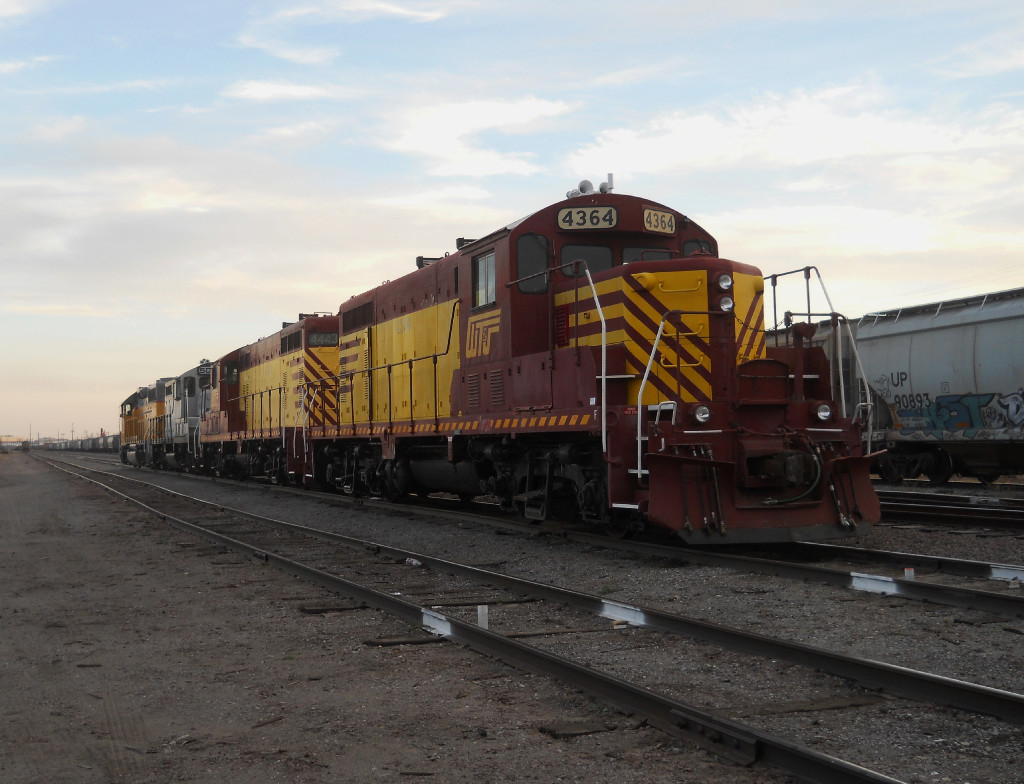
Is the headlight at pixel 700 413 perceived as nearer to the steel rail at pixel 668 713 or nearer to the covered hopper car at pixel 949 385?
the steel rail at pixel 668 713

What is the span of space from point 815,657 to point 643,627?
4.65ft

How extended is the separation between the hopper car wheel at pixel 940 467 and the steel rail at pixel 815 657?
1307cm

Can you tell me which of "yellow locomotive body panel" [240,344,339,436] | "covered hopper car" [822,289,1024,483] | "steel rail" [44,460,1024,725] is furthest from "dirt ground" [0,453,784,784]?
"covered hopper car" [822,289,1024,483]

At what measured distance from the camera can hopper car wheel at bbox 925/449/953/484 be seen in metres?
18.0

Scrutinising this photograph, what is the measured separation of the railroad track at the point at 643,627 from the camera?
3648 millimetres

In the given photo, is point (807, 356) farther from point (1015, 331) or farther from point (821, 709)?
point (1015, 331)

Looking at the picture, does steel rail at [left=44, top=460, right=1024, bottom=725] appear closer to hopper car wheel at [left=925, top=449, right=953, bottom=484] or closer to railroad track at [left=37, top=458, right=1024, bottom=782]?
railroad track at [left=37, top=458, right=1024, bottom=782]

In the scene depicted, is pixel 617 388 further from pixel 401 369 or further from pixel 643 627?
pixel 401 369

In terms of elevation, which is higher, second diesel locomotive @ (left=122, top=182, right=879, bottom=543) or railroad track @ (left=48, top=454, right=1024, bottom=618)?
second diesel locomotive @ (left=122, top=182, right=879, bottom=543)

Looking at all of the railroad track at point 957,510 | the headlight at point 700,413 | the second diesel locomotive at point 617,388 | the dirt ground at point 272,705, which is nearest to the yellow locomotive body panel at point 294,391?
the second diesel locomotive at point 617,388

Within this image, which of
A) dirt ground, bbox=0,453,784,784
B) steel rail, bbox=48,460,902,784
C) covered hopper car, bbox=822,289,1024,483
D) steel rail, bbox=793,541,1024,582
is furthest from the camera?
covered hopper car, bbox=822,289,1024,483

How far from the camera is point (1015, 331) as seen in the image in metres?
16.1

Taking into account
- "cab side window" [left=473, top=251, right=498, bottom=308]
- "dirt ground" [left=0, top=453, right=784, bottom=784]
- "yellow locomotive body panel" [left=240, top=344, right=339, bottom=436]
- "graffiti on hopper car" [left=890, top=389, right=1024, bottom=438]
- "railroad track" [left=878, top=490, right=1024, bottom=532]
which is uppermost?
"cab side window" [left=473, top=251, right=498, bottom=308]

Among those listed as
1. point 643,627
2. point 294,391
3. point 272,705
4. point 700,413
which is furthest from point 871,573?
point 294,391
